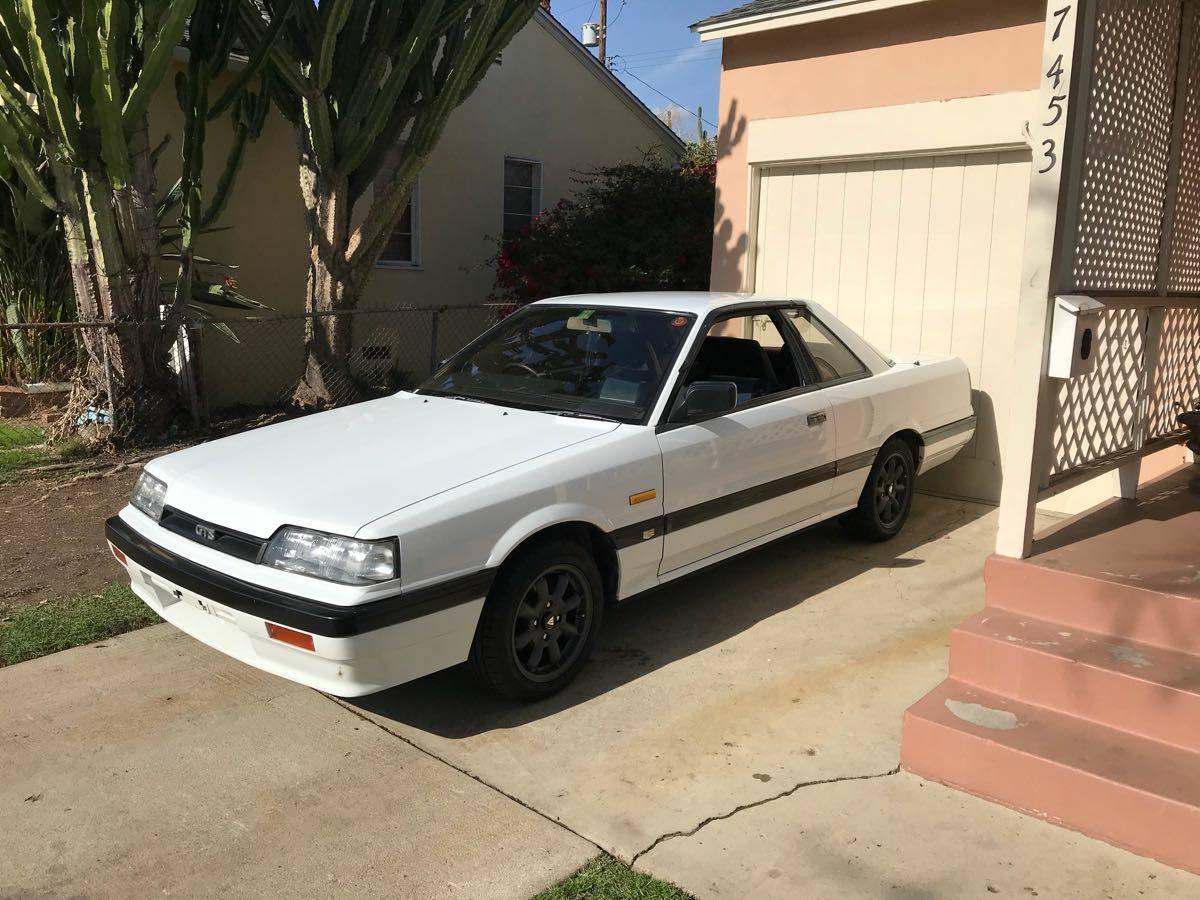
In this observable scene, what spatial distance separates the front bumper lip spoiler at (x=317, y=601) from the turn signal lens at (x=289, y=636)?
3 cm

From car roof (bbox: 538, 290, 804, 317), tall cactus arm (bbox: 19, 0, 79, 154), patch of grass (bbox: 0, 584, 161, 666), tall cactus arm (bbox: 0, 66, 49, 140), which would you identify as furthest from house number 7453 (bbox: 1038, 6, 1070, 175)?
tall cactus arm (bbox: 0, 66, 49, 140)

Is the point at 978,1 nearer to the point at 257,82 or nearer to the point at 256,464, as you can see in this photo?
the point at 256,464

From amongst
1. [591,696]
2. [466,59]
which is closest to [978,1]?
[466,59]

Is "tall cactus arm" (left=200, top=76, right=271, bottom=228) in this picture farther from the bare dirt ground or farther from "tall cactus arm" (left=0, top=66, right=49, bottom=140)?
the bare dirt ground

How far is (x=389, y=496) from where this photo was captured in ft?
11.7

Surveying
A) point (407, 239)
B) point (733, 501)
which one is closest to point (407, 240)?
point (407, 239)

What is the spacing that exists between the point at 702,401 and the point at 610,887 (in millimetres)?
2161

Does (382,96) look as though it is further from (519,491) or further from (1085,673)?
(1085,673)

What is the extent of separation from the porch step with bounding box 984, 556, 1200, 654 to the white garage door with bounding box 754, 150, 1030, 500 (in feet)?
10.3

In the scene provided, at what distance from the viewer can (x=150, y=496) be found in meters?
4.13

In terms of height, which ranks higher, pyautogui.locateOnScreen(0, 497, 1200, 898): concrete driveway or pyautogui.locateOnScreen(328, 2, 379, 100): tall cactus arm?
pyautogui.locateOnScreen(328, 2, 379, 100): tall cactus arm

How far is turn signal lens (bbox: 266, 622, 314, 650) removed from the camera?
11.1 ft

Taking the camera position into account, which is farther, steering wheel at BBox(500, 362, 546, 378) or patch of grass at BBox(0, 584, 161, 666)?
steering wheel at BBox(500, 362, 546, 378)

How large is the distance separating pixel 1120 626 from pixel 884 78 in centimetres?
471
